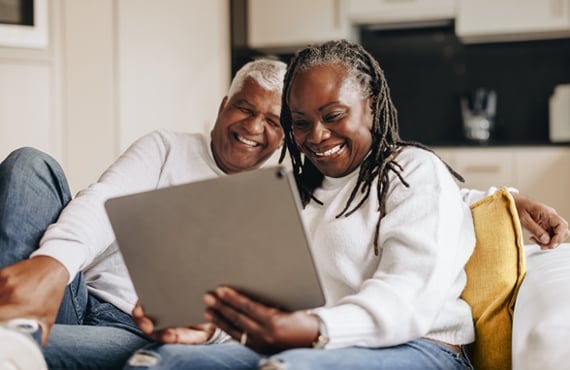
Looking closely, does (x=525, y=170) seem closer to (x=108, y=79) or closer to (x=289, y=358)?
(x=108, y=79)

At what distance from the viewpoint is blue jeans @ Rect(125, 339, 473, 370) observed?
3.12ft

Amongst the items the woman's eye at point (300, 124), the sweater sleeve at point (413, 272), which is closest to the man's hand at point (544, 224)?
the sweater sleeve at point (413, 272)

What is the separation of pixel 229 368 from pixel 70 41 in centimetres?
239

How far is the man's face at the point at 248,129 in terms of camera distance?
162 cm

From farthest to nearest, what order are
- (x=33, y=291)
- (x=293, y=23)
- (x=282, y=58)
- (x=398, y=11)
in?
(x=282, y=58) → (x=293, y=23) → (x=398, y=11) → (x=33, y=291)

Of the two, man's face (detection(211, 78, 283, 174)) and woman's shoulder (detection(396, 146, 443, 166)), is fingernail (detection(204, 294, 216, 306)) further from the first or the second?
man's face (detection(211, 78, 283, 174))

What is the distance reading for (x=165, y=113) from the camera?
346 centimetres

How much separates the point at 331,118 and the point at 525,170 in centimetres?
234

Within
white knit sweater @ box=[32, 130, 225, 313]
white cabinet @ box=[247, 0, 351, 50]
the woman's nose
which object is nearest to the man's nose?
white knit sweater @ box=[32, 130, 225, 313]

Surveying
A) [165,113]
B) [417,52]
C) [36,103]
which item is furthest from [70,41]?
[417,52]

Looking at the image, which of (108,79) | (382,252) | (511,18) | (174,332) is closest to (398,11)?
(511,18)

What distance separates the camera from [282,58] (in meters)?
3.98

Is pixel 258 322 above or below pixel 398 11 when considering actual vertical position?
below

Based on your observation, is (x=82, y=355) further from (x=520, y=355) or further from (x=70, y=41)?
(x=70, y=41)
